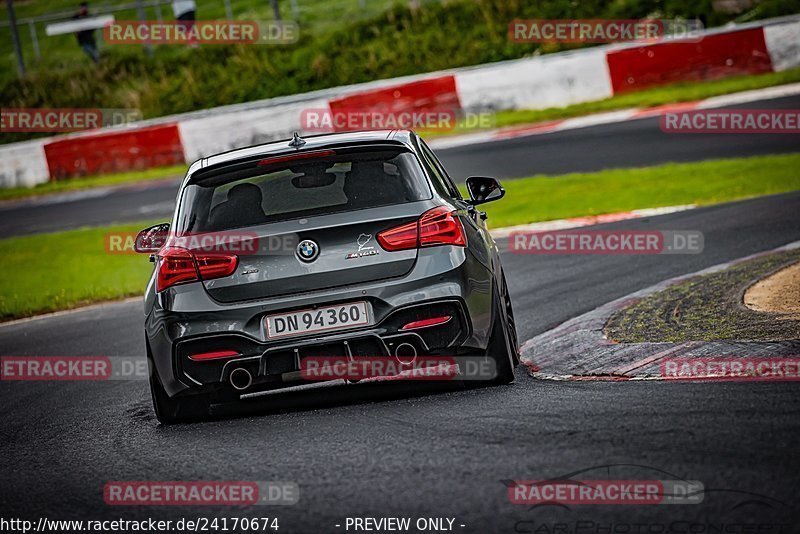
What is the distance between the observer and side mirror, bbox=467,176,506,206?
7.86 m

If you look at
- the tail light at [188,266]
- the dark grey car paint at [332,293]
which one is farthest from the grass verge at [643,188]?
the tail light at [188,266]

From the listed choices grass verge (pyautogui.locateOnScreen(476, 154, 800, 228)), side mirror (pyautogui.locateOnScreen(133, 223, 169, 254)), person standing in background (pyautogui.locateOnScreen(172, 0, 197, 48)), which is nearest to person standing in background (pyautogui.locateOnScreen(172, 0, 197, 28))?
person standing in background (pyautogui.locateOnScreen(172, 0, 197, 48))

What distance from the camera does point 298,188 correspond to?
23.0 feet

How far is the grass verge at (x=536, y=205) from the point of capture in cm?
1461

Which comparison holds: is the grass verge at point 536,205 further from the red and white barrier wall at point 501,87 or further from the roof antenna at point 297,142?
the roof antenna at point 297,142

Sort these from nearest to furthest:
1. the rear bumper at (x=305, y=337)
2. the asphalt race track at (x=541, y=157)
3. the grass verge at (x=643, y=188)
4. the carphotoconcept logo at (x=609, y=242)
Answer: the rear bumper at (x=305, y=337) < the carphotoconcept logo at (x=609, y=242) < the grass verge at (x=643, y=188) < the asphalt race track at (x=541, y=157)

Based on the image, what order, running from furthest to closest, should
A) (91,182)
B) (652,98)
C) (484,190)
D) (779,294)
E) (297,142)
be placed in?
(91,182) → (652,98) → (779,294) → (484,190) → (297,142)

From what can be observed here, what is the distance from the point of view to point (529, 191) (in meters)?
17.1

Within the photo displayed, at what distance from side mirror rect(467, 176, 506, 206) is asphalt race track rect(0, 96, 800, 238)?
390 inches

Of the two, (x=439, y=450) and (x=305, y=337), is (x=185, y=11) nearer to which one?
(x=305, y=337)

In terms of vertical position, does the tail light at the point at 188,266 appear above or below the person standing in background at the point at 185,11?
below

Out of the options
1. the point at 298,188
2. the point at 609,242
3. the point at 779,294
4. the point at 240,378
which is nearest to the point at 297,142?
the point at 298,188

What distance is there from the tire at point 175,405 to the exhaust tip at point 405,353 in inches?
42.7

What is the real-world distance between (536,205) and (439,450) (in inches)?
425
